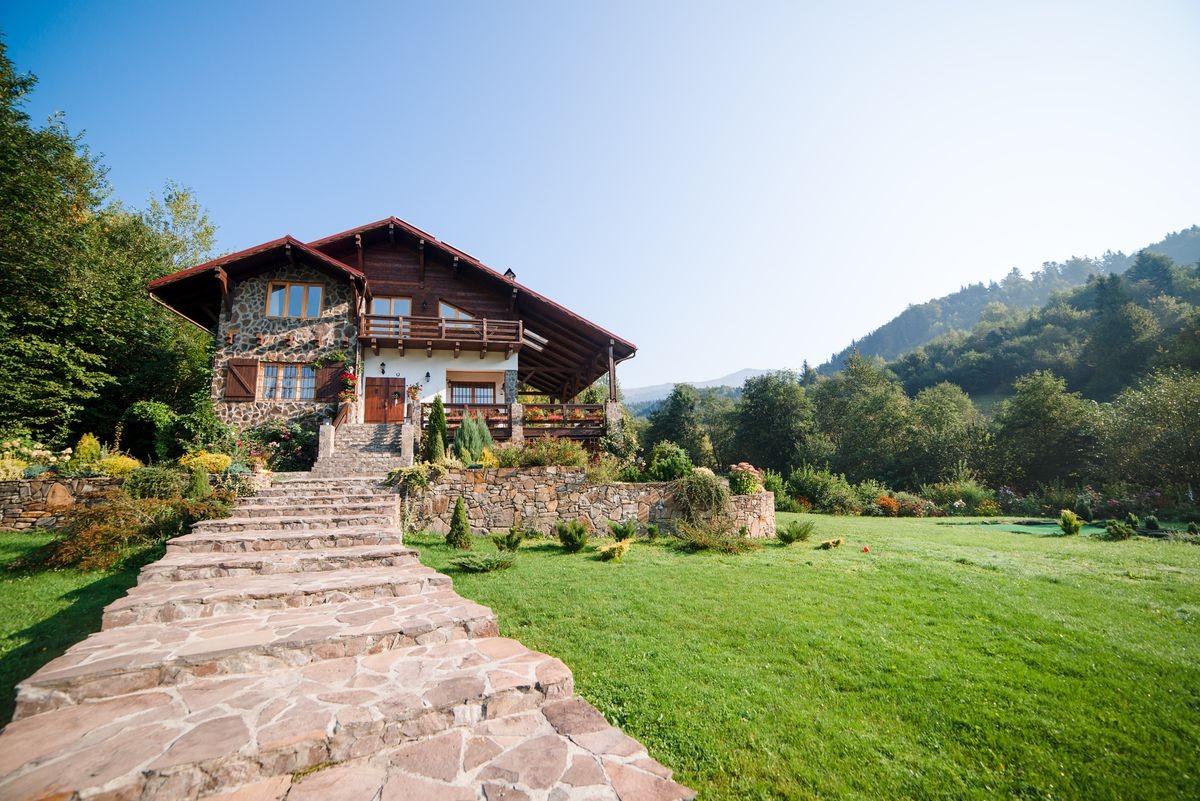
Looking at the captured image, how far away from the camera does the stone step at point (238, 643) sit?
9.69 feet

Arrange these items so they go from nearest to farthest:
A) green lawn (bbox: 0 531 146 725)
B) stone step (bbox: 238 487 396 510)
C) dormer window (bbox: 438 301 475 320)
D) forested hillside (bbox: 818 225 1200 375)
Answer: green lawn (bbox: 0 531 146 725), stone step (bbox: 238 487 396 510), dormer window (bbox: 438 301 475 320), forested hillside (bbox: 818 225 1200 375)

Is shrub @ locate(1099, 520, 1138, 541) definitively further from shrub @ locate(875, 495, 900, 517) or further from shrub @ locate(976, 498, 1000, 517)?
shrub @ locate(976, 498, 1000, 517)

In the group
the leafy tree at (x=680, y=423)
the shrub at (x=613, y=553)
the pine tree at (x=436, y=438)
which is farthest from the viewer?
the leafy tree at (x=680, y=423)

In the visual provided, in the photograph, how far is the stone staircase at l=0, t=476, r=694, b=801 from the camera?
2295 mm

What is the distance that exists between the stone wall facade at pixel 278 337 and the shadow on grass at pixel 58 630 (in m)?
9.17

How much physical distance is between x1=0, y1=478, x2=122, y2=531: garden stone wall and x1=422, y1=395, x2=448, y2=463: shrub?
5875mm

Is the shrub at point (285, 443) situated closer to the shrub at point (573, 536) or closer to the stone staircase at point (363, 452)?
the stone staircase at point (363, 452)

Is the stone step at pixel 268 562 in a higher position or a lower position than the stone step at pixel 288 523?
lower

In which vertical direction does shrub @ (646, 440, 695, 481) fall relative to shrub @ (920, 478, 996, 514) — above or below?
above

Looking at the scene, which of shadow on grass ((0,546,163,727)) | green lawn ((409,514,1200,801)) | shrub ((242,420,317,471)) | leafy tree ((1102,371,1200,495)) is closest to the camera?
green lawn ((409,514,1200,801))

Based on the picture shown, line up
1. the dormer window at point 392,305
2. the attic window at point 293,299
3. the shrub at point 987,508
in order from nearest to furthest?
the attic window at point 293,299 < the dormer window at point 392,305 < the shrub at point 987,508

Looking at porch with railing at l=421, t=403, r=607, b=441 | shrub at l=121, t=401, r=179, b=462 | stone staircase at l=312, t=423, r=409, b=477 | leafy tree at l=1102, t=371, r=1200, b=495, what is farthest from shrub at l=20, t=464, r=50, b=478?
leafy tree at l=1102, t=371, r=1200, b=495

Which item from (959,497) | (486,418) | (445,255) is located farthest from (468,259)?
(959,497)

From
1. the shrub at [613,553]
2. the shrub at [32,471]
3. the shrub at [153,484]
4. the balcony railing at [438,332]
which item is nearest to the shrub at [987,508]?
the shrub at [613,553]
